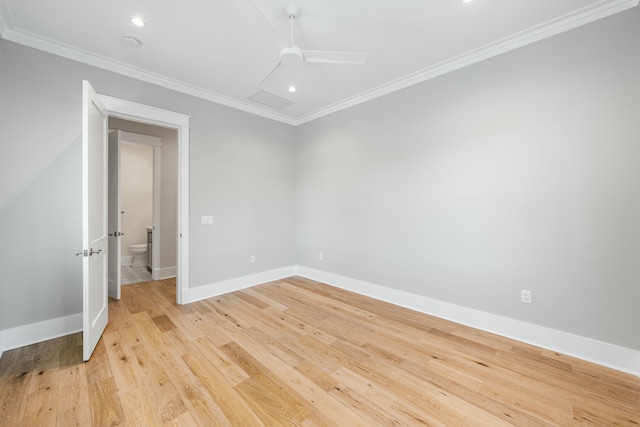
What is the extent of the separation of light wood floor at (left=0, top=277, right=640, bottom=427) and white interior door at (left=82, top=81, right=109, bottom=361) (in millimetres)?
252

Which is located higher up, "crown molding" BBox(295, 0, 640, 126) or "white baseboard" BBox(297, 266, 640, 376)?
"crown molding" BBox(295, 0, 640, 126)

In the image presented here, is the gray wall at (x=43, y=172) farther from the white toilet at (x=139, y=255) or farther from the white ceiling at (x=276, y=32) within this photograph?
the white toilet at (x=139, y=255)

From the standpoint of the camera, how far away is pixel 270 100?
385cm

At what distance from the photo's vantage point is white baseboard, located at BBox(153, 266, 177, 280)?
452cm

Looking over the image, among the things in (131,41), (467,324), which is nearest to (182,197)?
(131,41)

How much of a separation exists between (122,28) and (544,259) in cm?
438

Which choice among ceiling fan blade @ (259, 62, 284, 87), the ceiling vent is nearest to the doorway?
the ceiling vent

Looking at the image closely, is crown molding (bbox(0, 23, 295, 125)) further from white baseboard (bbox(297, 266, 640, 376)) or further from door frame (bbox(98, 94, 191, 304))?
white baseboard (bbox(297, 266, 640, 376))

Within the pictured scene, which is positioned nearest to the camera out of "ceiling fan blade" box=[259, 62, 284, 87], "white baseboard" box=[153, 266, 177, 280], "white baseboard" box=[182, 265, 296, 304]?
"ceiling fan blade" box=[259, 62, 284, 87]

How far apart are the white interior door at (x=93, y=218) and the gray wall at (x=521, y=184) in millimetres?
3042

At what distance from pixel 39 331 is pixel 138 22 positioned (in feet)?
→ 9.90

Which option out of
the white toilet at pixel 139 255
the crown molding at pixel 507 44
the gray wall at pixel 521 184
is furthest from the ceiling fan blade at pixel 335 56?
the white toilet at pixel 139 255

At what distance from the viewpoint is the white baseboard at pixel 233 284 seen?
348cm

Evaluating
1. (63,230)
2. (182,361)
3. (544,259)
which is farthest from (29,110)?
(544,259)
